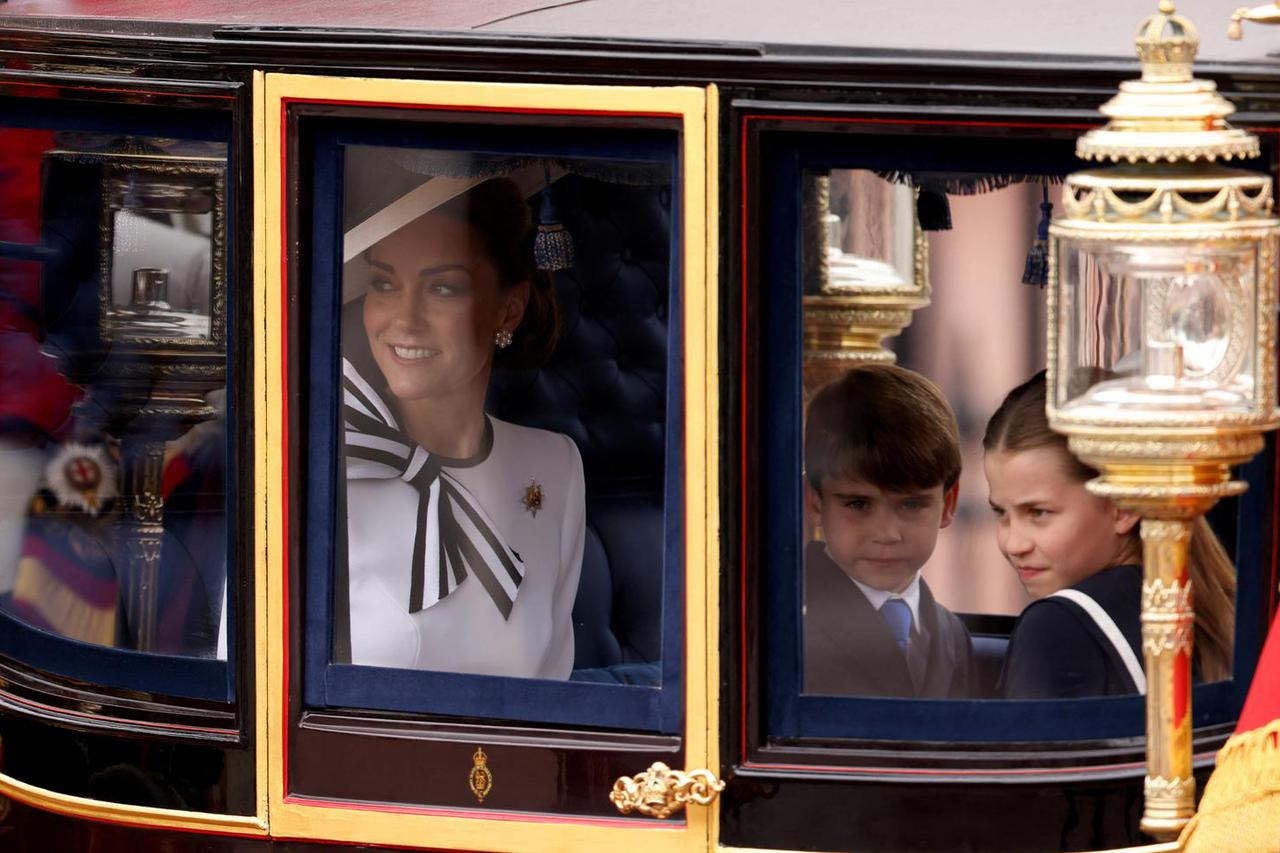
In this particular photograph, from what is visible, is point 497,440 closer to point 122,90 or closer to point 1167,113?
point 122,90

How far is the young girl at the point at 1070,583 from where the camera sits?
3.53 m

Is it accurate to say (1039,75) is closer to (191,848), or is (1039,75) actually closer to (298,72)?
(298,72)

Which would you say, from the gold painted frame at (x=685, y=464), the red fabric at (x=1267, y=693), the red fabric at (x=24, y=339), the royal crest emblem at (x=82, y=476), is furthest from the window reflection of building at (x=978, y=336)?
the red fabric at (x=24, y=339)

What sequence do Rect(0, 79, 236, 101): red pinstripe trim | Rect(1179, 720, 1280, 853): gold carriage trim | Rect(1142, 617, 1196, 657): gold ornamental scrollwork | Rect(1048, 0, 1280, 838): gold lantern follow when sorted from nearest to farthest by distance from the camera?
1. Rect(1179, 720, 1280, 853): gold carriage trim
2. Rect(1048, 0, 1280, 838): gold lantern
3. Rect(1142, 617, 1196, 657): gold ornamental scrollwork
4. Rect(0, 79, 236, 101): red pinstripe trim

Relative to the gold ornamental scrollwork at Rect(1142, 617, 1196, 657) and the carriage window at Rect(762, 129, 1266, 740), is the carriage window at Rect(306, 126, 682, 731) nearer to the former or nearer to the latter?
the carriage window at Rect(762, 129, 1266, 740)

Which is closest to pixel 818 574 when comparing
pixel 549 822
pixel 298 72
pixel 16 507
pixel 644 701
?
pixel 644 701

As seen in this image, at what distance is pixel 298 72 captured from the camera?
3.54m

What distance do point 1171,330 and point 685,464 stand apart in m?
0.82

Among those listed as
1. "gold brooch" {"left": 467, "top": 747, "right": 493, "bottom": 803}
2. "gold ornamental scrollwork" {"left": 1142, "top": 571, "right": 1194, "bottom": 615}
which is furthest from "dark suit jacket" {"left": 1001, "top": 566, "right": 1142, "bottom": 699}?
"gold brooch" {"left": 467, "top": 747, "right": 493, "bottom": 803}

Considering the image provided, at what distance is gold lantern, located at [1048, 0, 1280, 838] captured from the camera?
2.84 meters

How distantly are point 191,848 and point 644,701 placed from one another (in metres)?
0.78

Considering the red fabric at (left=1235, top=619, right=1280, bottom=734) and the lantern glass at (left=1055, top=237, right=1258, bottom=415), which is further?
the lantern glass at (left=1055, top=237, right=1258, bottom=415)

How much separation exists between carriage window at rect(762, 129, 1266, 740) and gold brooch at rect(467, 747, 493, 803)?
0.44 meters

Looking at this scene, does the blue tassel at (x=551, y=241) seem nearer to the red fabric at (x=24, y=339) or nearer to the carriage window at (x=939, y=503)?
the carriage window at (x=939, y=503)
